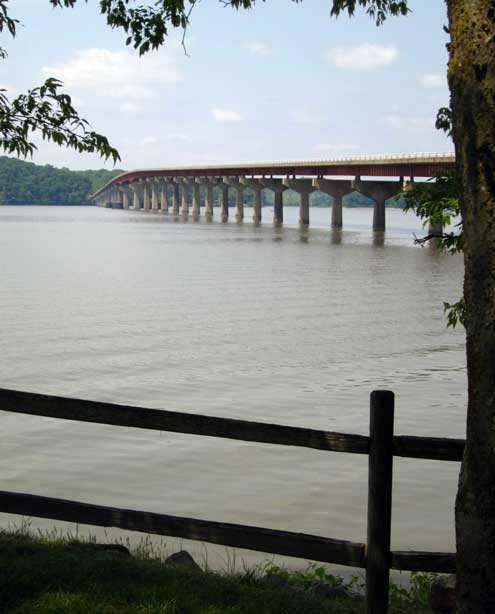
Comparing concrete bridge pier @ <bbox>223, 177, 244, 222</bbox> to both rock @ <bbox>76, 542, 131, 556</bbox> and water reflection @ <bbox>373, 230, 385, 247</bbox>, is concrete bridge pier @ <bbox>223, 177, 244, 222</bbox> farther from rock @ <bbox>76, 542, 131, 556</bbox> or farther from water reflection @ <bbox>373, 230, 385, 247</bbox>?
rock @ <bbox>76, 542, 131, 556</bbox>

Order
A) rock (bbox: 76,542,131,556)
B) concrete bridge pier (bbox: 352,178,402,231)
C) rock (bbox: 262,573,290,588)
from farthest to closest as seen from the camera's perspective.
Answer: concrete bridge pier (bbox: 352,178,402,231) → rock (bbox: 76,542,131,556) → rock (bbox: 262,573,290,588)

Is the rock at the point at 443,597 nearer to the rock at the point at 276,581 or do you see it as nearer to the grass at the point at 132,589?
the grass at the point at 132,589

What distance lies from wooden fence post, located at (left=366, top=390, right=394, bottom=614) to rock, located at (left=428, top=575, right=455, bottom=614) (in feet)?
3.08

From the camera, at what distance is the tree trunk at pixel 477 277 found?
5.43 m

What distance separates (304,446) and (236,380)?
1317 cm

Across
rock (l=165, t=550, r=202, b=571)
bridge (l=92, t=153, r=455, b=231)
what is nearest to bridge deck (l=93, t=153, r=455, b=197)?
bridge (l=92, t=153, r=455, b=231)

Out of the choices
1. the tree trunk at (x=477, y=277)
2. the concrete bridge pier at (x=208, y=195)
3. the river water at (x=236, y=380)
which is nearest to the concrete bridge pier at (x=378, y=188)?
the river water at (x=236, y=380)

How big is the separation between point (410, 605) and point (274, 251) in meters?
58.0

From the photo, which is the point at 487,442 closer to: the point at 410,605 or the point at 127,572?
the point at 410,605

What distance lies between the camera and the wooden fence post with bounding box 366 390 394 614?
5656 mm

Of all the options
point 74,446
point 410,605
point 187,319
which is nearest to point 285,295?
point 187,319

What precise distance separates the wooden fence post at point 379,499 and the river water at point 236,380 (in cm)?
321

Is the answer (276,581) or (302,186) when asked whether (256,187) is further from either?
(276,581)

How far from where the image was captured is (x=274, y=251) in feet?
212
